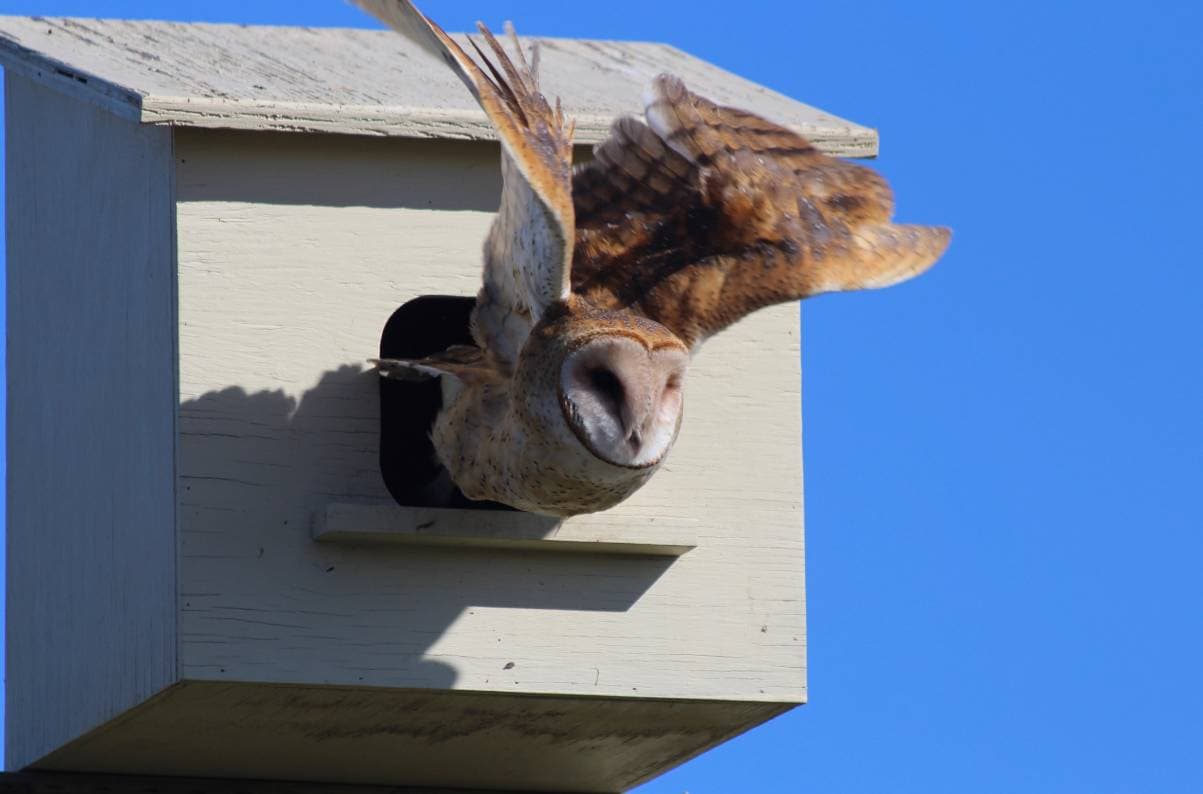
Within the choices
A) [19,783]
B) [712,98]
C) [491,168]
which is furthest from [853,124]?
[19,783]

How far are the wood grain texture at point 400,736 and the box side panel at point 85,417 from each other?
0.11 meters

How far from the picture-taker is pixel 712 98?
202 inches

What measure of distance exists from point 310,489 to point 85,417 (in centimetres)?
51

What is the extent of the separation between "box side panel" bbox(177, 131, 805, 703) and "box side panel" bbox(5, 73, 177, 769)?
0.08 m

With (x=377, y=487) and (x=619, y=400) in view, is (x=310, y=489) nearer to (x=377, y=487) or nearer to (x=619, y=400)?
(x=377, y=487)

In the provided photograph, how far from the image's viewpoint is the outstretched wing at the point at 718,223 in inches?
172

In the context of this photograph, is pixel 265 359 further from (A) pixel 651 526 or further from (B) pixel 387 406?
(A) pixel 651 526

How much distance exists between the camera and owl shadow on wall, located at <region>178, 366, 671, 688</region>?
445 cm

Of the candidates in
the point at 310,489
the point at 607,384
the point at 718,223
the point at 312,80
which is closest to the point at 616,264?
the point at 718,223

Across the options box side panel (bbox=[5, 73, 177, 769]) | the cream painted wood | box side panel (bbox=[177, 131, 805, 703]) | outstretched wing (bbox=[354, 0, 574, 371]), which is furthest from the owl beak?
box side panel (bbox=[5, 73, 177, 769])

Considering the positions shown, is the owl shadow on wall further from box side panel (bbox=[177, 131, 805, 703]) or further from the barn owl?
the barn owl

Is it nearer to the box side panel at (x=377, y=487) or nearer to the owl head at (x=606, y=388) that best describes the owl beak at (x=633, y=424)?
the owl head at (x=606, y=388)

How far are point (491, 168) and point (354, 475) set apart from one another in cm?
57

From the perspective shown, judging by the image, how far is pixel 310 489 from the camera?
4.55 meters
